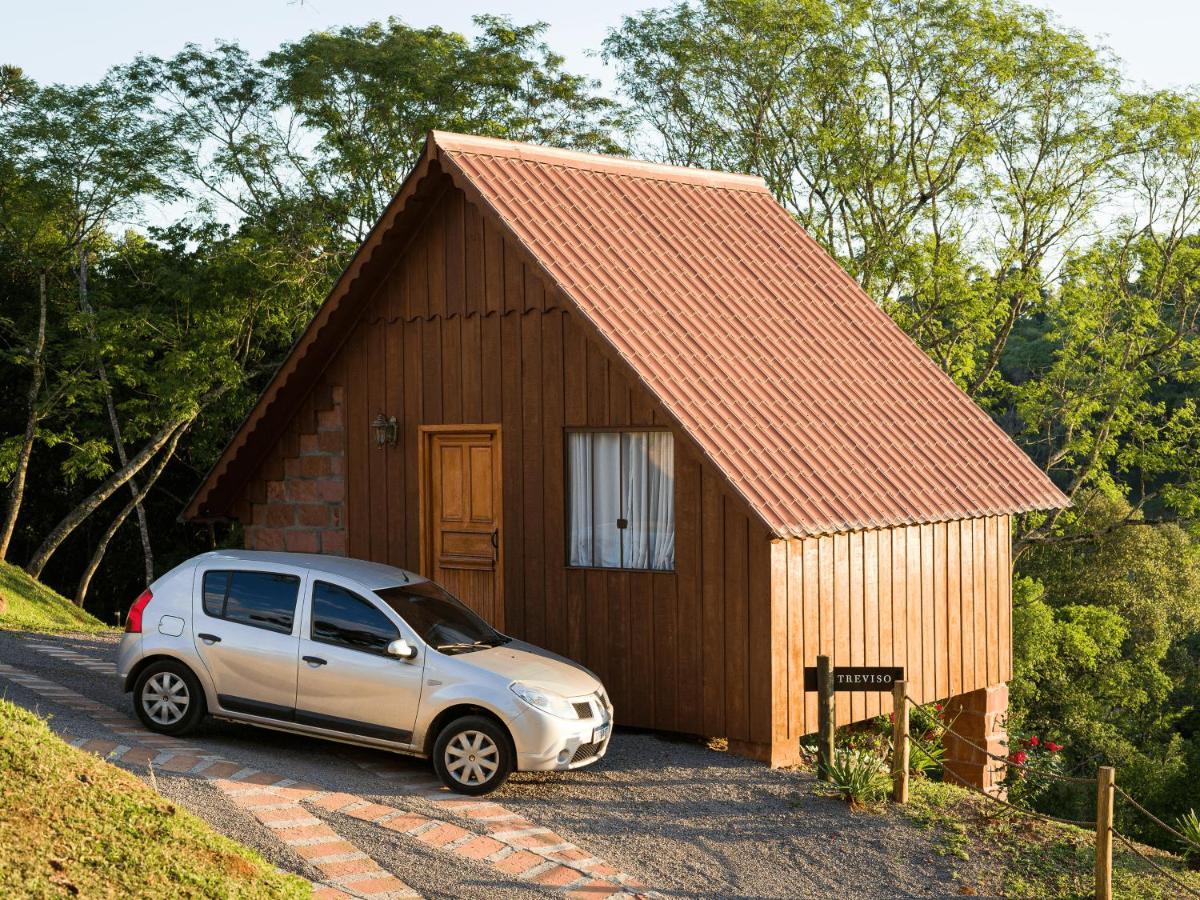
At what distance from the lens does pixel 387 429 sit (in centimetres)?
1479

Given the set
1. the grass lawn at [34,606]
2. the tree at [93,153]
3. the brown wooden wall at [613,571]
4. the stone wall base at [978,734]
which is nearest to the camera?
the brown wooden wall at [613,571]

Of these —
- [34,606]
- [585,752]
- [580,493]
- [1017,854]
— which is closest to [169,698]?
[585,752]

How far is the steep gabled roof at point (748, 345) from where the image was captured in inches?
488

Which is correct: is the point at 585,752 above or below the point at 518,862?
above

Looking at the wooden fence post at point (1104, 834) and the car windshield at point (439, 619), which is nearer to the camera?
the wooden fence post at point (1104, 834)

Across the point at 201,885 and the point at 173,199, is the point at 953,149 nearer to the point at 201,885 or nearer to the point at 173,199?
the point at 173,199

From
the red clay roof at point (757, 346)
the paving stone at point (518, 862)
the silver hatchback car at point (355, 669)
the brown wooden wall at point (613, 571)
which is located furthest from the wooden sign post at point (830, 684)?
the paving stone at point (518, 862)

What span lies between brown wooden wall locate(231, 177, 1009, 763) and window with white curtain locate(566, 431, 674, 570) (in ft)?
0.53

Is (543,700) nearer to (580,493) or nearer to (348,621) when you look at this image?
(348,621)

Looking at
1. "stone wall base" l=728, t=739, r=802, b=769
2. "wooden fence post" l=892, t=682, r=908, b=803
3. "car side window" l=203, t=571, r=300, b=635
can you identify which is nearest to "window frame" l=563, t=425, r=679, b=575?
"stone wall base" l=728, t=739, r=802, b=769

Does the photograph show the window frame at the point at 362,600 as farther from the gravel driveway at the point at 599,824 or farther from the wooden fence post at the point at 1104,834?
the wooden fence post at the point at 1104,834

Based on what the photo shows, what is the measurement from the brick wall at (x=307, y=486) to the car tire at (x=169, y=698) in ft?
13.9

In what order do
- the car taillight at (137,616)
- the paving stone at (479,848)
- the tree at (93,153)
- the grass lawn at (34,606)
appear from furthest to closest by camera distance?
1. the tree at (93,153)
2. the grass lawn at (34,606)
3. the car taillight at (137,616)
4. the paving stone at (479,848)

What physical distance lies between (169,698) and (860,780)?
223 inches
